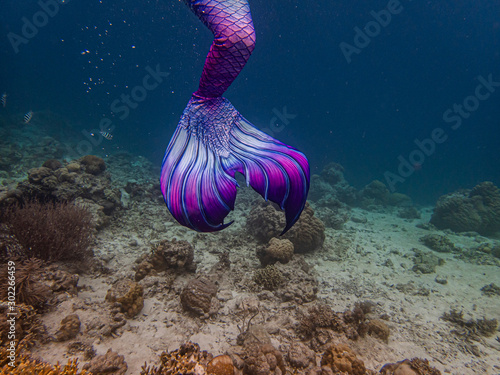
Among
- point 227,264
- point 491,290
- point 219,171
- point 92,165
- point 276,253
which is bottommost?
point 92,165

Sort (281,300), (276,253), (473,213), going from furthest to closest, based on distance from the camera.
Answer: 1. (473,213)
2. (276,253)
3. (281,300)

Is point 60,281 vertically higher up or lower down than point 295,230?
lower down

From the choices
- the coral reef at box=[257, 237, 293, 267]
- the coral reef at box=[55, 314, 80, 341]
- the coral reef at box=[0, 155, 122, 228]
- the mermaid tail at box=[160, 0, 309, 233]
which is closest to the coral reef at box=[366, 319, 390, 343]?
the coral reef at box=[257, 237, 293, 267]

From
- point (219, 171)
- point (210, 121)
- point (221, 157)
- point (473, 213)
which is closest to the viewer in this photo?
point (219, 171)

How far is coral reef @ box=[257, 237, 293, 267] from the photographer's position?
15.9 feet

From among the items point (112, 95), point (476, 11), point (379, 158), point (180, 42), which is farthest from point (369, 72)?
point (112, 95)

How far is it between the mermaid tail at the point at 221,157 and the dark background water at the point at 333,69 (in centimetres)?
2642

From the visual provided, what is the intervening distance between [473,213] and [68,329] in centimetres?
1720

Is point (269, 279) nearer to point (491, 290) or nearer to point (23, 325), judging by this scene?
point (23, 325)

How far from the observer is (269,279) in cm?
418

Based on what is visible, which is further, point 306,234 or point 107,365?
point 306,234

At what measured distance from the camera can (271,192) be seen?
102 centimetres

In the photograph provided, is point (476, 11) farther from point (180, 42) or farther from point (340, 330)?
point (180, 42)

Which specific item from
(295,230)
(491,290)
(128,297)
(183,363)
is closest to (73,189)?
(128,297)
